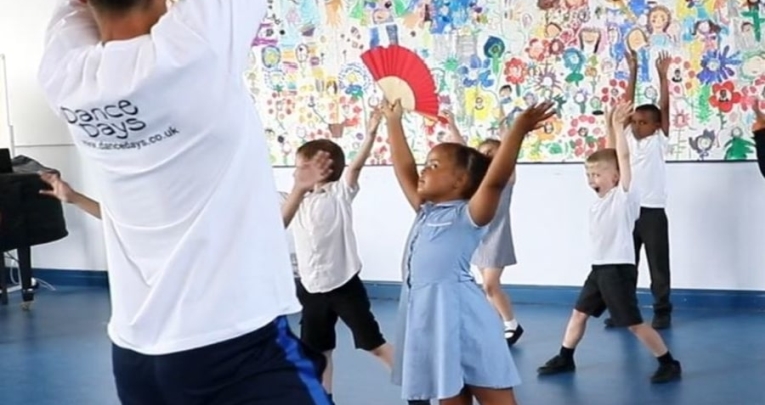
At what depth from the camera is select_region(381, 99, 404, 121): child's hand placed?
11.3ft

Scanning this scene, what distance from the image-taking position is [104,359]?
5391 mm

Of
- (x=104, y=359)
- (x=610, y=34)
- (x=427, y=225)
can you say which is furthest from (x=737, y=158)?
(x=104, y=359)

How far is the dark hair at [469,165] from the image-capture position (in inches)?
129

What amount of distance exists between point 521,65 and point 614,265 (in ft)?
6.52

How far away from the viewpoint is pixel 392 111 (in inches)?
137

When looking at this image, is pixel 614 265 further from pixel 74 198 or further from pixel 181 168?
pixel 181 168

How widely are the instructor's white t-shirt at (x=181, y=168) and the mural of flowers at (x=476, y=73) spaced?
15.7ft

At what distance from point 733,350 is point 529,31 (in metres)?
2.25

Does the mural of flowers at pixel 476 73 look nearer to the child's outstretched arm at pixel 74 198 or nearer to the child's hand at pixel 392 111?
the child's hand at pixel 392 111

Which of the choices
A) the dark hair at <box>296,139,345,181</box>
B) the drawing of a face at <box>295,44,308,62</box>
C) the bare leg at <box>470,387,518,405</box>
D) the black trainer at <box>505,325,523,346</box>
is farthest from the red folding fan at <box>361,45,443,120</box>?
the drawing of a face at <box>295,44,308,62</box>

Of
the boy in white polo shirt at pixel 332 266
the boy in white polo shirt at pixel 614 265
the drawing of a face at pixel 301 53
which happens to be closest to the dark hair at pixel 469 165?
the boy in white polo shirt at pixel 332 266

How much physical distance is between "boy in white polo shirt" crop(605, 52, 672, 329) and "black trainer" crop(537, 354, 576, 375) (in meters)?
1.05

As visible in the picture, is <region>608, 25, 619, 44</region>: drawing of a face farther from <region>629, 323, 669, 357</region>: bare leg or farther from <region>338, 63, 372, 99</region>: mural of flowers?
<region>629, 323, 669, 357</region>: bare leg

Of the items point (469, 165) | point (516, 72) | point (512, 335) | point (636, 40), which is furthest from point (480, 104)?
point (469, 165)
